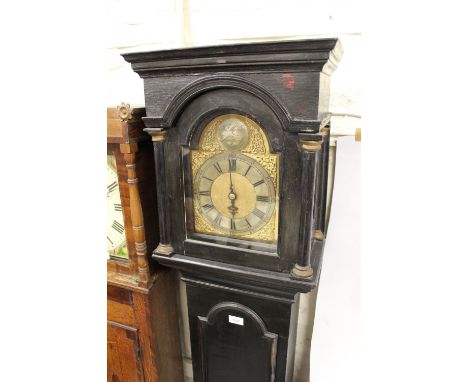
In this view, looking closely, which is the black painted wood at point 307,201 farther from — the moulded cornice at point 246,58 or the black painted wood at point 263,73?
the moulded cornice at point 246,58

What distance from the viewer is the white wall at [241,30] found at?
1.06 meters

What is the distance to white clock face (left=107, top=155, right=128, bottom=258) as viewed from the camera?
1.08m

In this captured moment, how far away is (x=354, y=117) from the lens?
1.12m

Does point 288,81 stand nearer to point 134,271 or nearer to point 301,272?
point 301,272

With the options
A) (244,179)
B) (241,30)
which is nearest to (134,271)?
(244,179)

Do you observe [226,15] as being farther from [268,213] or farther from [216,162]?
[268,213]

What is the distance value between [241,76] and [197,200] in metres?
0.39

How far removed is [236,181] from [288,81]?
0.31 meters

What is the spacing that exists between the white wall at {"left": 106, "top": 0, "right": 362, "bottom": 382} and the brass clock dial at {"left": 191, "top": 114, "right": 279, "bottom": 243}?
1.34ft

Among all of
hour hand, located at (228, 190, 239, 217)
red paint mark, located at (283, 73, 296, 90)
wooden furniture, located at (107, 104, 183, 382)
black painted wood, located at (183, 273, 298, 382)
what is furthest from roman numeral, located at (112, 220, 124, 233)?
red paint mark, located at (283, 73, 296, 90)

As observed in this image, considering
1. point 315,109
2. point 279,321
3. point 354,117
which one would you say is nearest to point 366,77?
point 354,117

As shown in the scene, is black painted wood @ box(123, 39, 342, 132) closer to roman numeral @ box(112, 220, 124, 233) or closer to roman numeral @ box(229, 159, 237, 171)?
roman numeral @ box(229, 159, 237, 171)

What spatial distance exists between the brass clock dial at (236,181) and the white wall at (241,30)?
0.41 metres

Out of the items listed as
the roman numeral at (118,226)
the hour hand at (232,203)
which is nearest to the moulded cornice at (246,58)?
the hour hand at (232,203)
